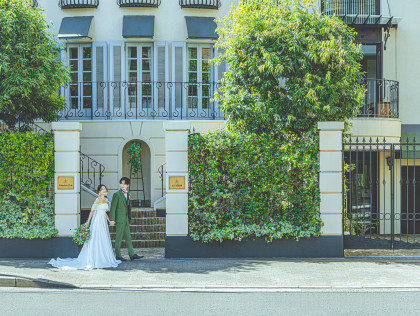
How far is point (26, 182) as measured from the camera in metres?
13.1

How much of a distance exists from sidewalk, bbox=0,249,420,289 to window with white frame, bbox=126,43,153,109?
6633mm

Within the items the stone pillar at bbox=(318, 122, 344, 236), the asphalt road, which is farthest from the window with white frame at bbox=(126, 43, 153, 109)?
the asphalt road

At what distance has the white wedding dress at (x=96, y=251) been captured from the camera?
12.2m

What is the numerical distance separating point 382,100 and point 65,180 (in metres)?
10.0

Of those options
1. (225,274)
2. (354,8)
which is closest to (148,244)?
(225,274)

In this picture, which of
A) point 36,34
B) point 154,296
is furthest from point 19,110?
point 154,296

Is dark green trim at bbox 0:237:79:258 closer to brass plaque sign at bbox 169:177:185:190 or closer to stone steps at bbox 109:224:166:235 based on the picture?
stone steps at bbox 109:224:166:235

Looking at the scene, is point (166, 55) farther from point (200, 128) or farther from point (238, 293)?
point (238, 293)

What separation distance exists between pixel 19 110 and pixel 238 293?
774cm

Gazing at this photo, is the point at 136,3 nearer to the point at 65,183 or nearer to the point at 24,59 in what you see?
the point at 24,59

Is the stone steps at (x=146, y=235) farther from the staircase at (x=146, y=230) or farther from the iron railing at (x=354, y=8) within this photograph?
the iron railing at (x=354, y=8)

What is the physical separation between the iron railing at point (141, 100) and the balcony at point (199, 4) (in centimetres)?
231

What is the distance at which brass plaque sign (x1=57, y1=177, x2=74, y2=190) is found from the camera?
13078 mm

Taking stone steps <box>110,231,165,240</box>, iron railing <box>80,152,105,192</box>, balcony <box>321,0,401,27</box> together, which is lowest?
stone steps <box>110,231,165,240</box>
